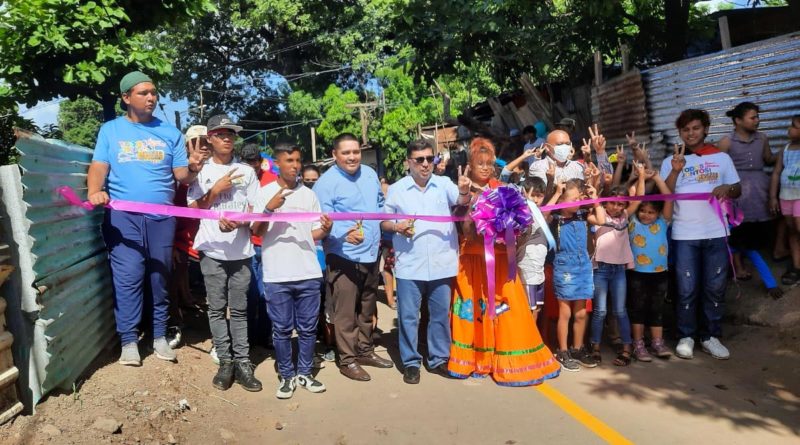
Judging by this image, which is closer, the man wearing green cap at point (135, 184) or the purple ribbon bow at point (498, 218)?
the man wearing green cap at point (135, 184)

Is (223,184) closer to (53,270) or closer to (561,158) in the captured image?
(53,270)

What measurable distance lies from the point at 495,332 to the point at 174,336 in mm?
2815

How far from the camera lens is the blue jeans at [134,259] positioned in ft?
15.8

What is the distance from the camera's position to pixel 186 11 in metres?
7.12

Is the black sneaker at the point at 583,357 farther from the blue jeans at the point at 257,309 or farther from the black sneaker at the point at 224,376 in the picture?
the black sneaker at the point at 224,376

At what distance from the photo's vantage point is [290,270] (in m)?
4.81

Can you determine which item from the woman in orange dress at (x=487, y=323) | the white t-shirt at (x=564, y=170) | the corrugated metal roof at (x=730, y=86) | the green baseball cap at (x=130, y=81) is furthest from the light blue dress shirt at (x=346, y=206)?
the corrugated metal roof at (x=730, y=86)

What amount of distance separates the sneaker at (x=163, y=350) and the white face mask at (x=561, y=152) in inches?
153

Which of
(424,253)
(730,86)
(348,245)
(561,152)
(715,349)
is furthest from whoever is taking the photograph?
(730,86)

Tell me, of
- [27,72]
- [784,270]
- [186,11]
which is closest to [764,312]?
[784,270]

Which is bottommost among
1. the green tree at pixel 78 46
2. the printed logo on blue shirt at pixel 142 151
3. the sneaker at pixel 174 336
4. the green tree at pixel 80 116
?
the sneaker at pixel 174 336

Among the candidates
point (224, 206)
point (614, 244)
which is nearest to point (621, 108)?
point (614, 244)

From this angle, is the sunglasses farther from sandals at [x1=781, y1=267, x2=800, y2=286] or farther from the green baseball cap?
sandals at [x1=781, y1=267, x2=800, y2=286]

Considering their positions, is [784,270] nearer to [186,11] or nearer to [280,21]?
[186,11]
